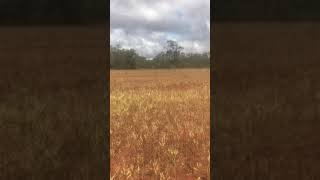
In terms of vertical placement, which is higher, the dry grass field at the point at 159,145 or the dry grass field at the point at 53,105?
the dry grass field at the point at 53,105

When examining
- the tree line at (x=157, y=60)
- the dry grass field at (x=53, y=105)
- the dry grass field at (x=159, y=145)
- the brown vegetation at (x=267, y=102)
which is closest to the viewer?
the dry grass field at (x=53, y=105)

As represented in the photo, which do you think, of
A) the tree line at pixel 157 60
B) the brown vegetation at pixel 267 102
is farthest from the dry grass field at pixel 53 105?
the tree line at pixel 157 60

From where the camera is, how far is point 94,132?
95.8 inches

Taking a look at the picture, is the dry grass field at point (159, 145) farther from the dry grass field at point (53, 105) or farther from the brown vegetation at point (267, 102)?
the brown vegetation at point (267, 102)

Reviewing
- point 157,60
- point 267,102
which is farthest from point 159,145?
point 157,60

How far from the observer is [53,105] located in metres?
2.68

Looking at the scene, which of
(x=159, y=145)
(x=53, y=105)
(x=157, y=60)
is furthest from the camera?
(x=157, y=60)

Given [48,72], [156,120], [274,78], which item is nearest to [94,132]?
[48,72]

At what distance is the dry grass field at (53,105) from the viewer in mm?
2377

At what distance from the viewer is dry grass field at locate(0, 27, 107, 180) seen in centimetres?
238

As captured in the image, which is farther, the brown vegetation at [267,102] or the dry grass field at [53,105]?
the brown vegetation at [267,102]

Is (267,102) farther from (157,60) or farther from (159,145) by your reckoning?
(157,60)

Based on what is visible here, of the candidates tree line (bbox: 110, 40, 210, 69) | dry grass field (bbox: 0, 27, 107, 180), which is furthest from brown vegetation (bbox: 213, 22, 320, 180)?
tree line (bbox: 110, 40, 210, 69)

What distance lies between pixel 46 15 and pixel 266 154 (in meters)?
1.55
